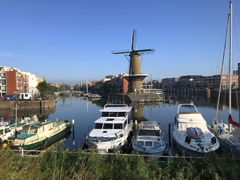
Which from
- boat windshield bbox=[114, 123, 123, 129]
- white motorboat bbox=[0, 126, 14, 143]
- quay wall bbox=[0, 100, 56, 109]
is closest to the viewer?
boat windshield bbox=[114, 123, 123, 129]

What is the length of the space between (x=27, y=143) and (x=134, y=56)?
67538 millimetres

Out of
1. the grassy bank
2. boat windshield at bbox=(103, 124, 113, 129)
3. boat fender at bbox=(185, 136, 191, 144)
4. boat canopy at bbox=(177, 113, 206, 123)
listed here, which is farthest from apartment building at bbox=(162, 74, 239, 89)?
the grassy bank

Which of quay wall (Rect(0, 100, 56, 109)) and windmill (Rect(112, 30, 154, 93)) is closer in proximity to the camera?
quay wall (Rect(0, 100, 56, 109))

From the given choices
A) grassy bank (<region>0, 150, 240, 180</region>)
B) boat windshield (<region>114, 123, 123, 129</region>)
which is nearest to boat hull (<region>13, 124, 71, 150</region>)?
boat windshield (<region>114, 123, 123, 129</region>)

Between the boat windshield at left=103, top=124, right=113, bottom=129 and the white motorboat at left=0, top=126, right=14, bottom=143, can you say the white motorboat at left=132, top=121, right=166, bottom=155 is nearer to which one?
the boat windshield at left=103, top=124, right=113, bottom=129

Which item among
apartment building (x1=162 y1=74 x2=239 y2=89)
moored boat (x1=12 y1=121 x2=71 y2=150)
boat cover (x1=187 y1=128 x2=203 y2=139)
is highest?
apartment building (x1=162 y1=74 x2=239 y2=89)

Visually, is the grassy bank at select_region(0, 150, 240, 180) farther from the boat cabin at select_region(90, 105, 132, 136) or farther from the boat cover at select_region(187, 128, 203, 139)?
the boat cabin at select_region(90, 105, 132, 136)

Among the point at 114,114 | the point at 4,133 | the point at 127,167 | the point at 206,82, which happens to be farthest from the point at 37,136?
the point at 206,82

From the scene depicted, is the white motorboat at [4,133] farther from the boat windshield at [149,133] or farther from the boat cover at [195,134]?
the boat cover at [195,134]

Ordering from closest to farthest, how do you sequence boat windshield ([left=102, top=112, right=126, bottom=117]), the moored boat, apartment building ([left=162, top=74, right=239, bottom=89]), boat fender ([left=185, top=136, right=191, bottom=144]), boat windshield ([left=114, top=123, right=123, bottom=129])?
boat fender ([left=185, top=136, right=191, bottom=144]) < the moored boat < boat windshield ([left=114, top=123, right=123, bottom=129]) < boat windshield ([left=102, top=112, right=126, bottom=117]) < apartment building ([left=162, top=74, right=239, bottom=89])

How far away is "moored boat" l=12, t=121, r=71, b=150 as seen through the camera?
1994 cm

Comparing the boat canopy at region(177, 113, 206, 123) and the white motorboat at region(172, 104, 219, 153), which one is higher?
the boat canopy at region(177, 113, 206, 123)

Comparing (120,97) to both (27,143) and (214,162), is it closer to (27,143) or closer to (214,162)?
(27,143)

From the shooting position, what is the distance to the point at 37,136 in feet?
71.4
